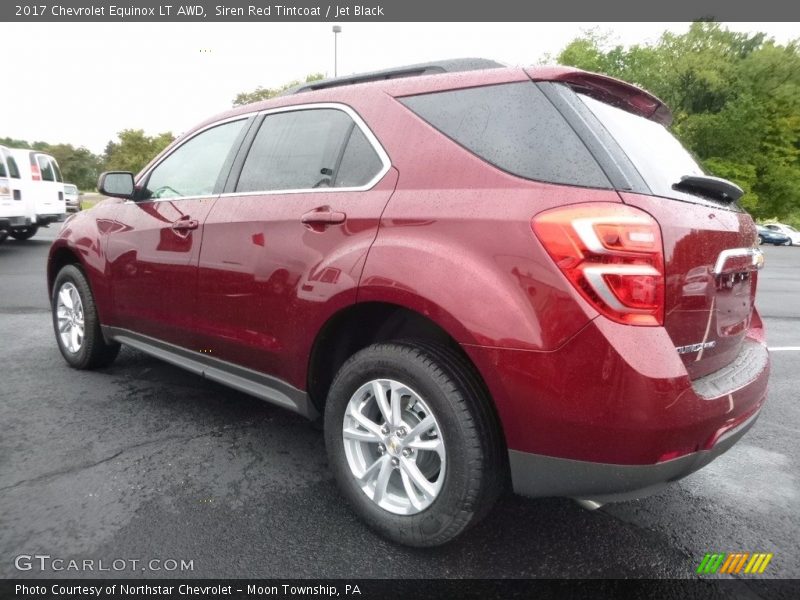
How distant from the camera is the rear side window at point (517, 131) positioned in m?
1.89

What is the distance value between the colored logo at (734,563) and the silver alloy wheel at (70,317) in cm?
394

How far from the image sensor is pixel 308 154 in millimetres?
2699

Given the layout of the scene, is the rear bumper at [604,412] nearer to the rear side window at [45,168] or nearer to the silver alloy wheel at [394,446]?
the silver alloy wheel at [394,446]

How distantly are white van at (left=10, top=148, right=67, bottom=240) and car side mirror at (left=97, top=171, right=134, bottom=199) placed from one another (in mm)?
10800

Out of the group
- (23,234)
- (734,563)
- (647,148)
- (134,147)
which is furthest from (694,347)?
(134,147)

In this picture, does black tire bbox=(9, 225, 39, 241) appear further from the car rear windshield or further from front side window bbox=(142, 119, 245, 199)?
the car rear windshield

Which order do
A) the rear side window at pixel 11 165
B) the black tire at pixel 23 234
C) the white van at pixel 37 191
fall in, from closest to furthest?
the rear side window at pixel 11 165
the white van at pixel 37 191
the black tire at pixel 23 234

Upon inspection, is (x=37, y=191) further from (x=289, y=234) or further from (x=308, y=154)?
(x=289, y=234)

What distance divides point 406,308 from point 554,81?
37.4 inches

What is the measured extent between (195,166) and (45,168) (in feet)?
49.1

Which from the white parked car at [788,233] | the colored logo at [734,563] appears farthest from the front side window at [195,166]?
the white parked car at [788,233]

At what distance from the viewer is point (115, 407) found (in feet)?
11.4

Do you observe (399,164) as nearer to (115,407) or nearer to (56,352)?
(115,407)

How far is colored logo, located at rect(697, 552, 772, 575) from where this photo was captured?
2.10m
